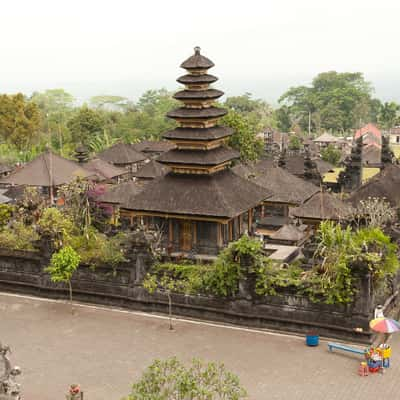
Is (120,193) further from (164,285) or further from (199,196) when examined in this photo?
(164,285)

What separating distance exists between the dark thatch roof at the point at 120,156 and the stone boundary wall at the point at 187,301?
110 ft

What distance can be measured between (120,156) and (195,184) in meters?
31.7

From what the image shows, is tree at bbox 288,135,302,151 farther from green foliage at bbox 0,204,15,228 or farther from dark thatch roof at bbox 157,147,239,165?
green foliage at bbox 0,204,15,228

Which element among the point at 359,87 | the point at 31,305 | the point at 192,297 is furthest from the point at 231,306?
the point at 359,87

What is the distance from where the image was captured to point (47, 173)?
4522 centimetres

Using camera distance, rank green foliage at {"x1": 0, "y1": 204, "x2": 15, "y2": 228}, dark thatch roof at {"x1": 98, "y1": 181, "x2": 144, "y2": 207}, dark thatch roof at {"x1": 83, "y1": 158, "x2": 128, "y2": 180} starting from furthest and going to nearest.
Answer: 1. dark thatch roof at {"x1": 83, "y1": 158, "x2": 128, "y2": 180}
2. dark thatch roof at {"x1": 98, "y1": 181, "x2": 144, "y2": 207}
3. green foliage at {"x1": 0, "y1": 204, "x2": 15, "y2": 228}

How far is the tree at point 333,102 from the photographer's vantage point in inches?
4589

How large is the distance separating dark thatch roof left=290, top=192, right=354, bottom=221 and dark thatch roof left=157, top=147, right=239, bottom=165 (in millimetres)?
5631

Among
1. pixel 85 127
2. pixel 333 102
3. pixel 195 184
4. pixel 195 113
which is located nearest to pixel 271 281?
pixel 195 184

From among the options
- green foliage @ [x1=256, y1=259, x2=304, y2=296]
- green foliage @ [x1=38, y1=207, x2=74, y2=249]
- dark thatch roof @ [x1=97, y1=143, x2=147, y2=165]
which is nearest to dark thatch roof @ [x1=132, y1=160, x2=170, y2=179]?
dark thatch roof @ [x1=97, y1=143, x2=147, y2=165]

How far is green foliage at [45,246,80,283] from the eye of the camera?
23609 millimetres

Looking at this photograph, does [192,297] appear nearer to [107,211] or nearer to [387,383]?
[387,383]

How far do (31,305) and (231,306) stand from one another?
318 inches

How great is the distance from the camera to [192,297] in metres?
23.3
